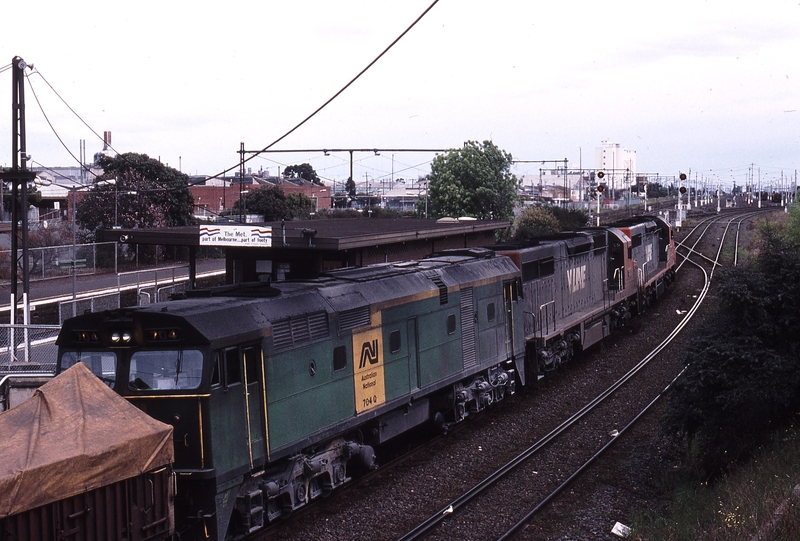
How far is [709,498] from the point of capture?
12.4 meters

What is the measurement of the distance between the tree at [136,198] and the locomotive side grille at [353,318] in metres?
34.7

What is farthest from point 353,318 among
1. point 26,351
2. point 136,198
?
point 136,198

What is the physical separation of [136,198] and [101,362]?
4007 cm

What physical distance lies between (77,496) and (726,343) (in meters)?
11.8

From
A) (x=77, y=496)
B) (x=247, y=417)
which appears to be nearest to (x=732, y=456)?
(x=247, y=417)

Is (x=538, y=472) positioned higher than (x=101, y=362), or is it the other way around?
(x=101, y=362)

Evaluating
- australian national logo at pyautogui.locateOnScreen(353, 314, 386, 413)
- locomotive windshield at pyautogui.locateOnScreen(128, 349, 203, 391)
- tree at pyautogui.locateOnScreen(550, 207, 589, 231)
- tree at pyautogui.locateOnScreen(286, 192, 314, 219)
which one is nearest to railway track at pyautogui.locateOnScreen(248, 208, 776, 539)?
australian national logo at pyautogui.locateOnScreen(353, 314, 386, 413)

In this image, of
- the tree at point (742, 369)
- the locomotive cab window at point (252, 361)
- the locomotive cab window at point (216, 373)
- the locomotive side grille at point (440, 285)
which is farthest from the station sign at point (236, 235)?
the tree at point (742, 369)

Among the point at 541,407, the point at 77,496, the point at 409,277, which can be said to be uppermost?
the point at 409,277

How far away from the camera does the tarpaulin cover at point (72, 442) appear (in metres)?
7.85

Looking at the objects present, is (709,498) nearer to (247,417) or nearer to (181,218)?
(247,417)

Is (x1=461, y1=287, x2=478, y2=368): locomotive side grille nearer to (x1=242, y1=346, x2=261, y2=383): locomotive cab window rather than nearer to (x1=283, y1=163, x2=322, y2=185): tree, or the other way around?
(x1=242, y1=346, x2=261, y2=383): locomotive cab window

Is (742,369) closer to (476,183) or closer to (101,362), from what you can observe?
(101,362)

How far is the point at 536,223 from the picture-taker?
56844mm
